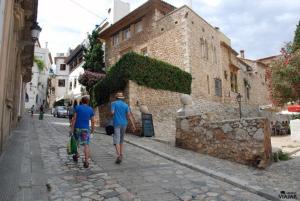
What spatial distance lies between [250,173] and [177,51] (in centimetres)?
1523

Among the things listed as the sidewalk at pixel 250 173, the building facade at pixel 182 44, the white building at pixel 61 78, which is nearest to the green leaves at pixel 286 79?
the building facade at pixel 182 44

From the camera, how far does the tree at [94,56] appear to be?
28984 millimetres

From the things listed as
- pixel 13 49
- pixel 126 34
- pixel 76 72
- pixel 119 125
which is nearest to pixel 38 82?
pixel 76 72

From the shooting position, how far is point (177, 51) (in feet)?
68.0

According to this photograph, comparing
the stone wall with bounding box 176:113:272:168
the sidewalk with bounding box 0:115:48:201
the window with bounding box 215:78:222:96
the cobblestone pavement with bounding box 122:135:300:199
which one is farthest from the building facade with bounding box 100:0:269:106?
the sidewalk with bounding box 0:115:48:201

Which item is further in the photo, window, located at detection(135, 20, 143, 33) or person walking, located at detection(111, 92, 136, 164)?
window, located at detection(135, 20, 143, 33)

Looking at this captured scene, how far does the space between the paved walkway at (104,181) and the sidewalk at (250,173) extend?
6.6 inches

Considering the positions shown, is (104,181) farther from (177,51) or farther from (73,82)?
(73,82)

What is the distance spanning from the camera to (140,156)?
26.4 feet

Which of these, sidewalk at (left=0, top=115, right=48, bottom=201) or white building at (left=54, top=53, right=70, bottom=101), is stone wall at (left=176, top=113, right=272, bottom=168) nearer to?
sidewalk at (left=0, top=115, right=48, bottom=201)

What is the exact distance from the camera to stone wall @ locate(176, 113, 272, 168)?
7203 millimetres

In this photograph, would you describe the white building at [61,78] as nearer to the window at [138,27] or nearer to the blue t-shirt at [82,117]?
the window at [138,27]

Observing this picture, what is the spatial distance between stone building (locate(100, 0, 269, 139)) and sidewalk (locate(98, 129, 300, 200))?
7.57m

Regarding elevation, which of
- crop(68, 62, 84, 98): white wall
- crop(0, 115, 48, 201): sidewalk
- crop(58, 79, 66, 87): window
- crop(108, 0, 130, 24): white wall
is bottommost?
crop(0, 115, 48, 201): sidewalk
